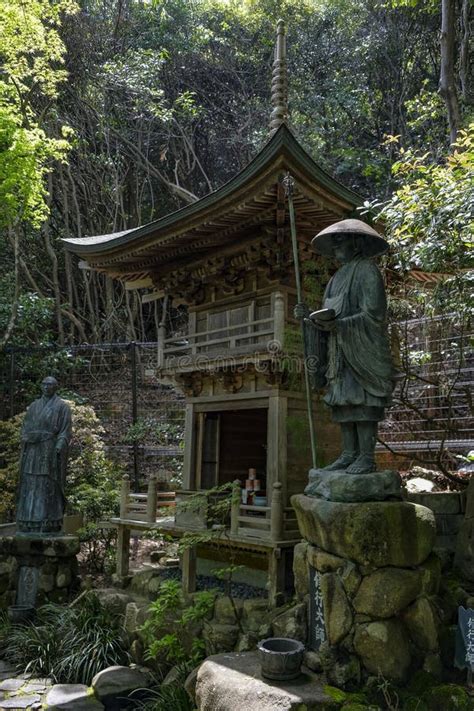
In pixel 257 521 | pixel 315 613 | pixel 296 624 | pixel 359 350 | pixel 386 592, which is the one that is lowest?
pixel 296 624

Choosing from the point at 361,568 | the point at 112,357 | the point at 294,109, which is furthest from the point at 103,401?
the point at 294,109

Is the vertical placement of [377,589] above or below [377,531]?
below

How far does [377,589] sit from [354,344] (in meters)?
2.17

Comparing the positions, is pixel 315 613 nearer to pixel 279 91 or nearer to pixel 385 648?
pixel 385 648

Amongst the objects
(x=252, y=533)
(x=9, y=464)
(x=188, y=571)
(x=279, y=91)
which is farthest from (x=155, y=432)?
(x=279, y=91)

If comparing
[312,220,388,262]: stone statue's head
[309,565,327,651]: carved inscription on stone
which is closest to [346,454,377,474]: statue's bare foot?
[309,565,327,651]: carved inscription on stone

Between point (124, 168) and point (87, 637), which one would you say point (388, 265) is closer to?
point (87, 637)

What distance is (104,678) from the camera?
7.52m

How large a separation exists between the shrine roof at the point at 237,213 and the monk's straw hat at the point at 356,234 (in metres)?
1.65

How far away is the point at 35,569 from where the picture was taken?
9.85 metres

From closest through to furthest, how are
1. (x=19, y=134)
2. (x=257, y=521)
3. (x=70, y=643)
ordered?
(x=257, y=521)
(x=70, y=643)
(x=19, y=134)

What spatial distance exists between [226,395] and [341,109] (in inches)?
598

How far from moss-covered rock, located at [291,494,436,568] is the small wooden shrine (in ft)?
8.09

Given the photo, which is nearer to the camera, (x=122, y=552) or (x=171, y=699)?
(x=171, y=699)
